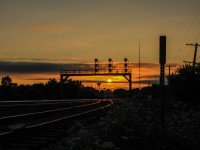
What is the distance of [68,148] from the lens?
30.7ft

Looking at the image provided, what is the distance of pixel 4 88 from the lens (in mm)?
65688

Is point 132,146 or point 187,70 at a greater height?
point 187,70

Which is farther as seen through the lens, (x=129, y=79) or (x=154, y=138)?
(x=129, y=79)

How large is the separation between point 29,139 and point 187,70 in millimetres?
22896

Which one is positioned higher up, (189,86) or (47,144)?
(189,86)

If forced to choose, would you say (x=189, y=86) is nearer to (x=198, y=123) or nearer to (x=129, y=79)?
(x=198, y=123)

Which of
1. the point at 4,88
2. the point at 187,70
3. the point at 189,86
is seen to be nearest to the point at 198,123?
the point at 189,86

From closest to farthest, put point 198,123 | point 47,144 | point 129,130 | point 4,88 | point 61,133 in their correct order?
point 47,144
point 129,130
point 61,133
point 198,123
point 4,88

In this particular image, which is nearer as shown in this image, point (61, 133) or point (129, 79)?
point (61, 133)

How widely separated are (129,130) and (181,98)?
20379 mm

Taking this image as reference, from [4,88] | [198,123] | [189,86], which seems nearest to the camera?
[198,123]

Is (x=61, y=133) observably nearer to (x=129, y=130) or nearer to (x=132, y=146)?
(x=129, y=130)

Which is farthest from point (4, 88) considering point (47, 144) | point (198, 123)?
point (47, 144)

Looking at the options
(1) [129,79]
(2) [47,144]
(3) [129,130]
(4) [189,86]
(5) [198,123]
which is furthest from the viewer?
(1) [129,79]
